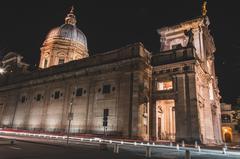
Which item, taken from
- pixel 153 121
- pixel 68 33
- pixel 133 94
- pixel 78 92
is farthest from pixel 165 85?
pixel 68 33

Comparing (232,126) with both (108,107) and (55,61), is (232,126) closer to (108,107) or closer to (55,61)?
(108,107)

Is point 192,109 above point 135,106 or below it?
below

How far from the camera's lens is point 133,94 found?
3098cm

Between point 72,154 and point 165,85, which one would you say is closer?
point 72,154

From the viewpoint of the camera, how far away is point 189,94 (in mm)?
30250

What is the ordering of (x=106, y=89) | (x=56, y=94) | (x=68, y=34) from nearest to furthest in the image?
(x=106, y=89) → (x=56, y=94) → (x=68, y=34)

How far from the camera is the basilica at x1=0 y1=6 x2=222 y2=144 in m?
30.3

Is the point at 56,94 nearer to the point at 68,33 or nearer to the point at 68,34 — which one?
the point at 68,34

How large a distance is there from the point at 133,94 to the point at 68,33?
36.7m

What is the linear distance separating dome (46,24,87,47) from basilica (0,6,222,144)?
50.6 ft

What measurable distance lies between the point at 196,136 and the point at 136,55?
13.9m

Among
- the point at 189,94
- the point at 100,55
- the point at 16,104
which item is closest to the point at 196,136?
the point at 189,94

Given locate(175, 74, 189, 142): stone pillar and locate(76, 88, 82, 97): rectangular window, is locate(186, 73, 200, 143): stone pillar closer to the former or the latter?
locate(175, 74, 189, 142): stone pillar

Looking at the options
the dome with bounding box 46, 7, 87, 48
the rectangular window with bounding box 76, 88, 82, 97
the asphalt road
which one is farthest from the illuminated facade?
the asphalt road
